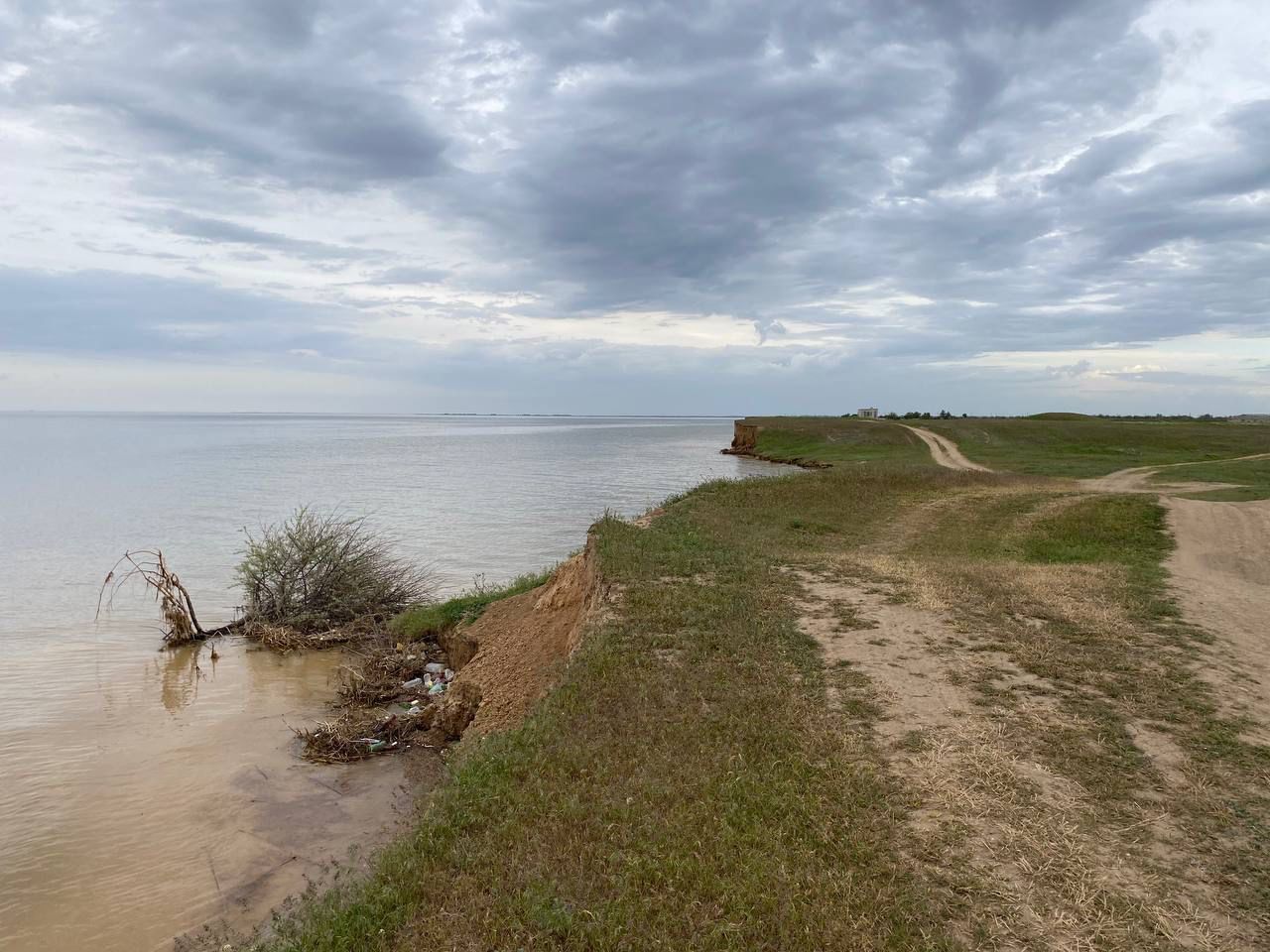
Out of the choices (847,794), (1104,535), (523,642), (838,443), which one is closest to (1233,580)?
(1104,535)

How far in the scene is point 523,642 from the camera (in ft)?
40.4

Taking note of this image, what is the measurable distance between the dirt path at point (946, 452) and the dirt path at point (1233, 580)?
48.6 ft

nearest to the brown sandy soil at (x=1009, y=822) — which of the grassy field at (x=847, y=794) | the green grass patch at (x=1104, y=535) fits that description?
the grassy field at (x=847, y=794)

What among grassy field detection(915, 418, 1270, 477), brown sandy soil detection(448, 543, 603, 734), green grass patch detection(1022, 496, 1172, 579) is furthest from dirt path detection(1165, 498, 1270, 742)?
grassy field detection(915, 418, 1270, 477)

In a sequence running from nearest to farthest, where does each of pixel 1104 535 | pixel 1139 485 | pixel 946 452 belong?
pixel 1104 535
pixel 1139 485
pixel 946 452

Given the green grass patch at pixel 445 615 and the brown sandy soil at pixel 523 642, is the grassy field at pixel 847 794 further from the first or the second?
the green grass patch at pixel 445 615

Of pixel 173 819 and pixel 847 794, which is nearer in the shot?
pixel 847 794

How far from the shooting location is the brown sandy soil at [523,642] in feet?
33.1

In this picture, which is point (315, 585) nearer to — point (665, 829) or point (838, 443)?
point (665, 829)

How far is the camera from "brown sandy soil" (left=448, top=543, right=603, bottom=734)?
1010cm

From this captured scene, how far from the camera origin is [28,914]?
714 cm

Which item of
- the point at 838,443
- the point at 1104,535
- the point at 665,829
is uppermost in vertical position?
the point at 838,443

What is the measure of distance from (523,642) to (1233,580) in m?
13.1

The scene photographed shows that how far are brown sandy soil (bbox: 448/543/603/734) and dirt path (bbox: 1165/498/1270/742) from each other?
318 inches
